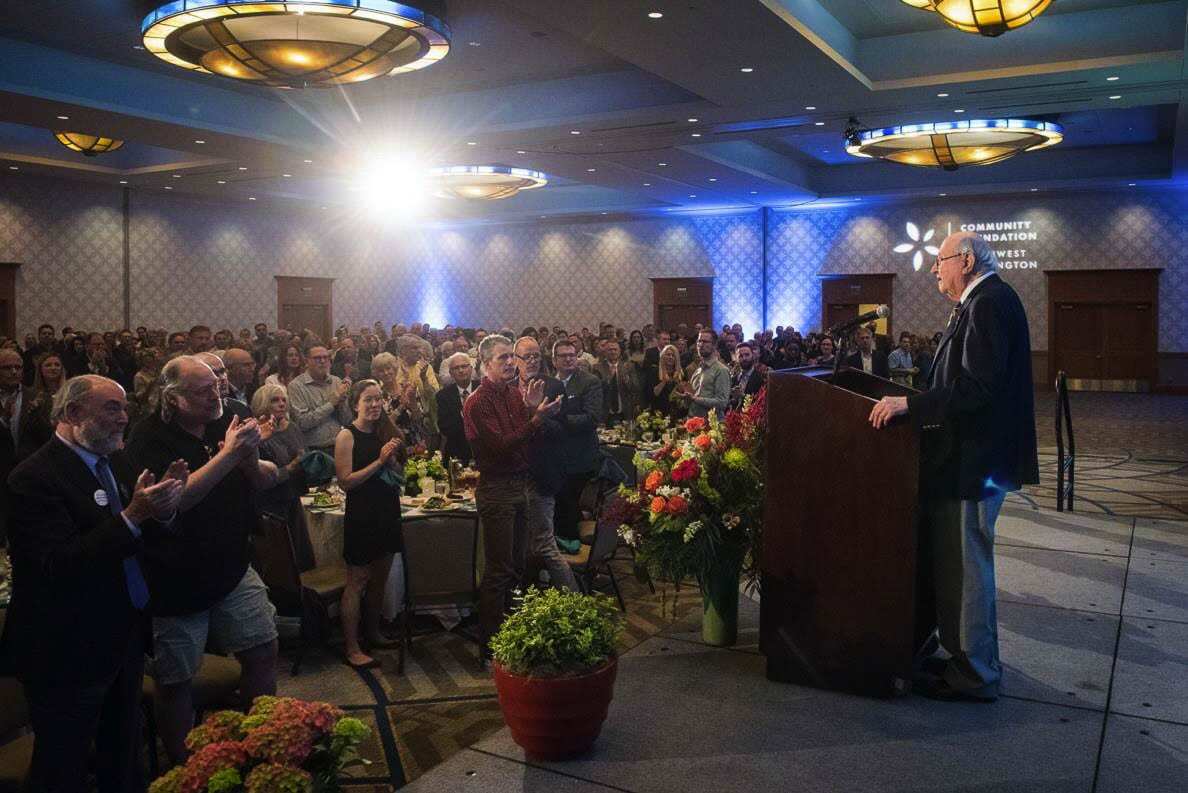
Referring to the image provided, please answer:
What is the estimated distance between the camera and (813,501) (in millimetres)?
3770

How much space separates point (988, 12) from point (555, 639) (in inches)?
242

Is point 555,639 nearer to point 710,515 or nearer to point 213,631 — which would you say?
point 213,631

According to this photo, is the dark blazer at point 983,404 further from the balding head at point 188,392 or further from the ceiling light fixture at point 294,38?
the ceiling light fixture at point 294,38

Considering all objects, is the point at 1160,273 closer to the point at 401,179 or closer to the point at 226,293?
the point at 401,179

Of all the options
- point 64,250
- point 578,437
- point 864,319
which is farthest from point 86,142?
point 864,319

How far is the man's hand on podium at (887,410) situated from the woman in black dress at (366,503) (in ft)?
7.54

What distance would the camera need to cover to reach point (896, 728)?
3451 millimetres

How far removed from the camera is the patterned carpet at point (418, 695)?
12.8 ft

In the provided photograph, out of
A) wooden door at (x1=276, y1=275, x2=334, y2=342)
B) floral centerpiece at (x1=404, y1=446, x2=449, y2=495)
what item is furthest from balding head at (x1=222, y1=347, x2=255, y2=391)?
wooden door at (x1=276, y1=275, x2=334, y2=342)

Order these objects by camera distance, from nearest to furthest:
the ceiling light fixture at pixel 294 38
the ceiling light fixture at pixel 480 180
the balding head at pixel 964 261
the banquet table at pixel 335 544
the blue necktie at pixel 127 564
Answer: the blue necktie at pixel 127 564 < the balding head at pixel 964 261 < the banquet table at pixel 335 544 < the ceiling light fixture at pixel 294 38 < the ceiling light fixture at pixel 480 180

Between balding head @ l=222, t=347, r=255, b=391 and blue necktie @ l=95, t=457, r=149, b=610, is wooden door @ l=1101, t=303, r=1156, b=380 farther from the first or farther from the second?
blue necktie @ l=95, t=457, r=149, b=610

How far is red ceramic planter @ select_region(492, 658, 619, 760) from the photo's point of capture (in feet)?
10.4

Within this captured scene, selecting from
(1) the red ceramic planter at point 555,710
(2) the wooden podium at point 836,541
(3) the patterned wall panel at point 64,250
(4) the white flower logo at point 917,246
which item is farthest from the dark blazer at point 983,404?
(4) the white flower logo at point 917,246

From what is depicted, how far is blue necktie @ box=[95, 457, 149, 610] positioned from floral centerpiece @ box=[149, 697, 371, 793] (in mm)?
854
